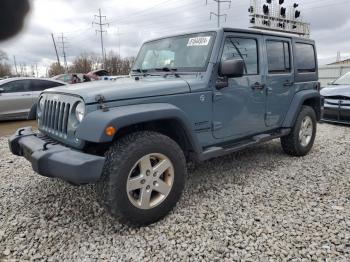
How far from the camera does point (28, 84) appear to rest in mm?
9406

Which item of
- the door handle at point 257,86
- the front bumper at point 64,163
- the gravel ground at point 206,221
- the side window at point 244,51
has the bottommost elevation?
the gravel ground at point 206,221

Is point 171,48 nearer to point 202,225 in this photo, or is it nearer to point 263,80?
point 263,80

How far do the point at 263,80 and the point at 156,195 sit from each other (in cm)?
222

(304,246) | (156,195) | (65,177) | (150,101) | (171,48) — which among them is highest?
(171,48)

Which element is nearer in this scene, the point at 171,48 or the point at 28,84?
the point at 171,48

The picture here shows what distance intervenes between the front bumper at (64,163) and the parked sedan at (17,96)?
22.1 feet

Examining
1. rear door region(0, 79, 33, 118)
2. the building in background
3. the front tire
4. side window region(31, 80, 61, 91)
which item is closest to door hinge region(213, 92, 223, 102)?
the front tire

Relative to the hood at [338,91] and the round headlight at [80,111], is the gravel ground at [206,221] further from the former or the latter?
the hood at [338,91]

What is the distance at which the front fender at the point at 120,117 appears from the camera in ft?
8.38

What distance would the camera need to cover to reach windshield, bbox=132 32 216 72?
3.63 meters

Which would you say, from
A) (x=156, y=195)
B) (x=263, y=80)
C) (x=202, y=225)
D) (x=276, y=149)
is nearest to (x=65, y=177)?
(x=156, y=195)

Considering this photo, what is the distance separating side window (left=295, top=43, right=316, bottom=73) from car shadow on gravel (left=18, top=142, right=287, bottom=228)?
1479 mm

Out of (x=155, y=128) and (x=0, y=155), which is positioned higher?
(x=155, y=128)

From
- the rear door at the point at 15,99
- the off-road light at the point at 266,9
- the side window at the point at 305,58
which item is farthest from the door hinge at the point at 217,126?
the off-road light at the point at 266,9
